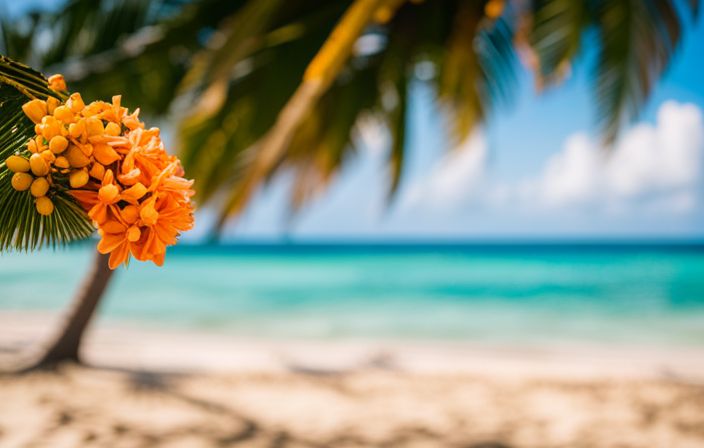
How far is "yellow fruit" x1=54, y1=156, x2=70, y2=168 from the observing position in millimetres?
633

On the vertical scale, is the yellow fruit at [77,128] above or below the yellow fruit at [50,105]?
below

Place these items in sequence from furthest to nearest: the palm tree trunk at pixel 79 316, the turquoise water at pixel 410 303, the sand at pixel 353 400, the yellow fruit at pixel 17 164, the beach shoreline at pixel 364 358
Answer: the turquoise water at pixel 410 303
the beach shoreline at pixel 364 358
the palm tree trunk at pixel 79 316
the sand at pixel 353 400
the yellow fruit at pixel 17 164

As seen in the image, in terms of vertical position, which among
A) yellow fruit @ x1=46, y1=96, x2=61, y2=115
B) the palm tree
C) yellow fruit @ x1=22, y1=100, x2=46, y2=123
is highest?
the palm tree

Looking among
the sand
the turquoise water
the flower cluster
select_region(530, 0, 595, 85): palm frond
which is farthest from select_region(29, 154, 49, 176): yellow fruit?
select_region(530, 0, 595, 85): palm frond

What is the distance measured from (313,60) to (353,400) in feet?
8.11

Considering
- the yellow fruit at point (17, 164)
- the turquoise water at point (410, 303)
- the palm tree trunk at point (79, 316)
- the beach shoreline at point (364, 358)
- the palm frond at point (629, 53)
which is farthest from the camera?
the turquoise water at point (410, 303)

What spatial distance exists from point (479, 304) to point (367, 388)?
302 inches

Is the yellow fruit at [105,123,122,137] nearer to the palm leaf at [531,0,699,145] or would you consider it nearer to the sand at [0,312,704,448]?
the sand at [0,312,704,448]

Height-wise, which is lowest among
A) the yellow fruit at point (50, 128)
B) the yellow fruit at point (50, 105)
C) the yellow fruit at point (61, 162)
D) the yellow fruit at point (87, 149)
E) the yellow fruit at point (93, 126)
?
the yellow fruit at point (61, 162)

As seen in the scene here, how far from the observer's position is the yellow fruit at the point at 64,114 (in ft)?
2.13

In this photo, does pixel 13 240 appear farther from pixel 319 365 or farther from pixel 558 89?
pixel 558 89

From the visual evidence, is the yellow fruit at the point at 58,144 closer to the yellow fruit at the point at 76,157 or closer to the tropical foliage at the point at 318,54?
the yellow fruit at the point at 76,157

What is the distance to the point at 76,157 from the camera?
0.64 metres

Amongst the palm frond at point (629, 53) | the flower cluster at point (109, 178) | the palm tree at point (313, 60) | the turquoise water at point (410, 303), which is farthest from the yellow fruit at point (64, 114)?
the palm frond at point (629, 53)
